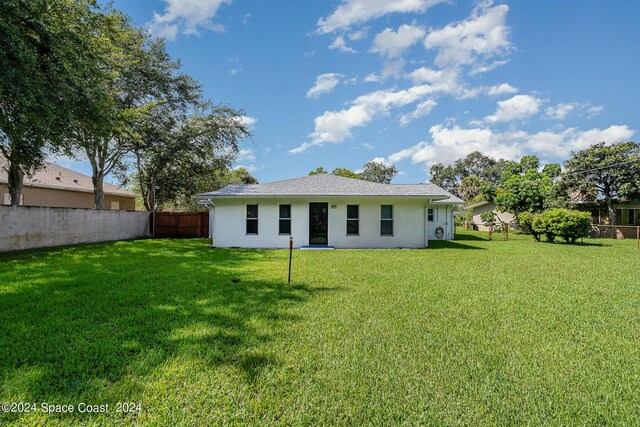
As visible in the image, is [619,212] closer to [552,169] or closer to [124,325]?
[552,169]

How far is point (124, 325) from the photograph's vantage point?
366 centimetres

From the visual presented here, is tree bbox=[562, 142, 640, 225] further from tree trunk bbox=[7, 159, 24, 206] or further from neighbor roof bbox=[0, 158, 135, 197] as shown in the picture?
neighbor roof bbox=[0, 158, 135, 197]

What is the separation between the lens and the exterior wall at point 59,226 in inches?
422

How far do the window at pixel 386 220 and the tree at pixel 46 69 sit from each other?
11.3 meters

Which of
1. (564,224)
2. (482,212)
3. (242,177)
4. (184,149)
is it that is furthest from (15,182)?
(482,212)

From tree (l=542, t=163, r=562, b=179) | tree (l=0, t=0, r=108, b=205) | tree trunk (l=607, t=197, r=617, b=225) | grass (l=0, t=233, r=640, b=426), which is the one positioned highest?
tree (l=542, t=163, r=562, b=179)

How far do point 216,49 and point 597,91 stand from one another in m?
18.9

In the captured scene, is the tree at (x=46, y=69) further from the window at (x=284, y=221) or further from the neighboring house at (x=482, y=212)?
the neighboring house at (x=482, y=212)

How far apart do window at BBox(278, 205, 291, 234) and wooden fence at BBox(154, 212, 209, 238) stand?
7663 millimetres

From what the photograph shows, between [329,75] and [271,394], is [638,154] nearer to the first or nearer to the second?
[329,75]

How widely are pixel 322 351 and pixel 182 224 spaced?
1796cm

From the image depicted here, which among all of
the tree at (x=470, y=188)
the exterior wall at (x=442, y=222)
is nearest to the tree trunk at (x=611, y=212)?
the exterior wall at (x=442, y=222)

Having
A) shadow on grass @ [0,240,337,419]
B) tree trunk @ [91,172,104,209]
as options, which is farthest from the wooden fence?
shadow on grass @ [0,240,337,419]

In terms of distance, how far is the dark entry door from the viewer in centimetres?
1305
